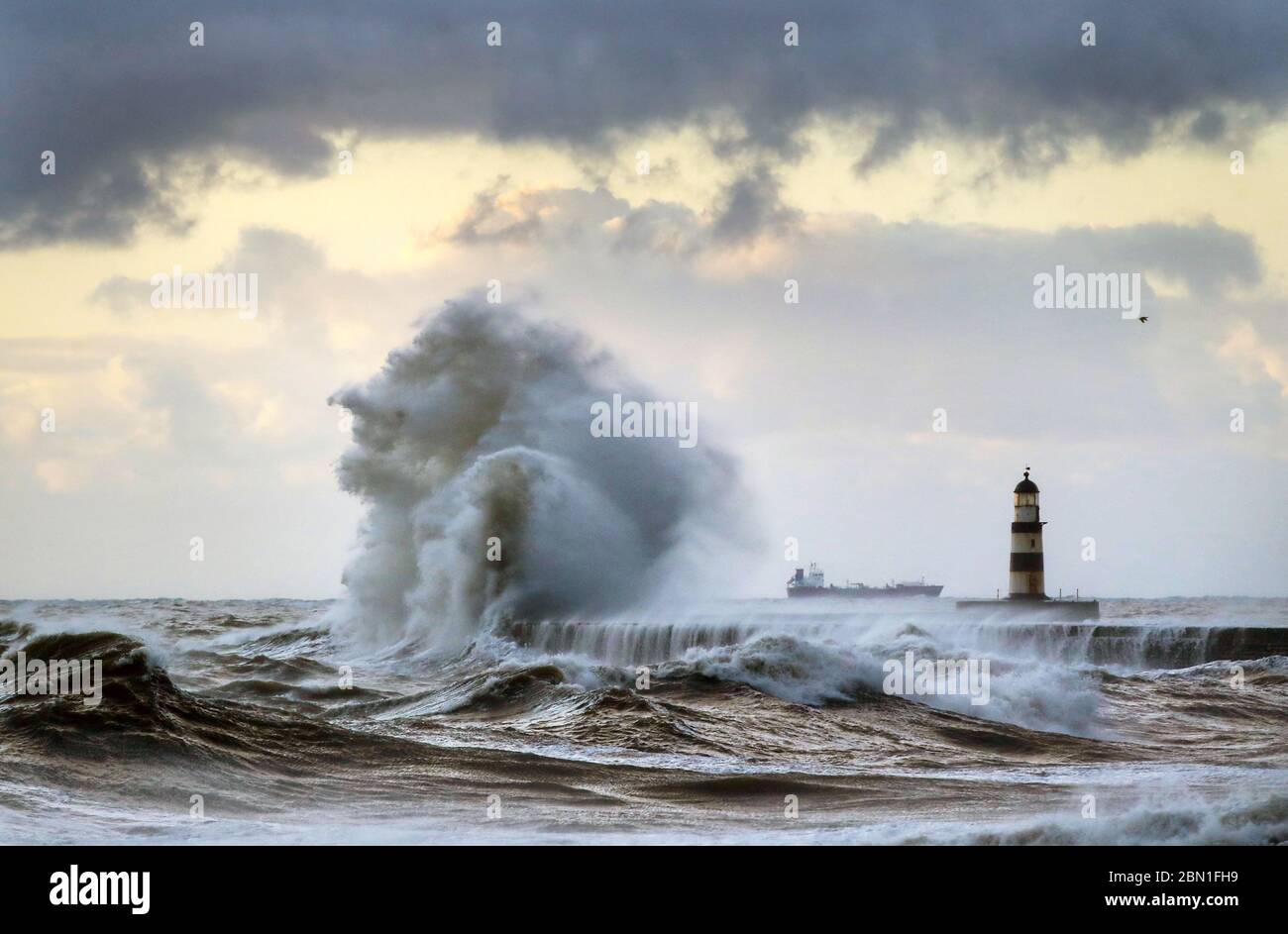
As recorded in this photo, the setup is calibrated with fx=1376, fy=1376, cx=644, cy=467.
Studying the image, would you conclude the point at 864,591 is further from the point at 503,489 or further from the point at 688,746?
the point at 688,746

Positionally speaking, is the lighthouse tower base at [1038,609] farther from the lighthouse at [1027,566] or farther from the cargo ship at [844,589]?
the cargo ship at [844,589]

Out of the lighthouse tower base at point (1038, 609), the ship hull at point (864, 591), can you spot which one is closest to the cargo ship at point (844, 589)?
the ship hull at point (864, 591)

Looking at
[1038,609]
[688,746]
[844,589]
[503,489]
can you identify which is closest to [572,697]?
[688,746]

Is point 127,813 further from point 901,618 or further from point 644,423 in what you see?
point 644,423

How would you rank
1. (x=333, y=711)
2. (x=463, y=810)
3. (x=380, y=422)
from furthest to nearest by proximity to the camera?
(x=380, y=422) < (x=333, y=711) < (x=463, y=810)

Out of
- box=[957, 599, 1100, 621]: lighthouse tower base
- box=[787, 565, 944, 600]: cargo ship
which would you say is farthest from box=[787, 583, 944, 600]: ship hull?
box=[957, 599, 1100, 621]: lighthouse tower base

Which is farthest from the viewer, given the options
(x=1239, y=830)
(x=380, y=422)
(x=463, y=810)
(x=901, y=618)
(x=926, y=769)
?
(x=380, y=422)
